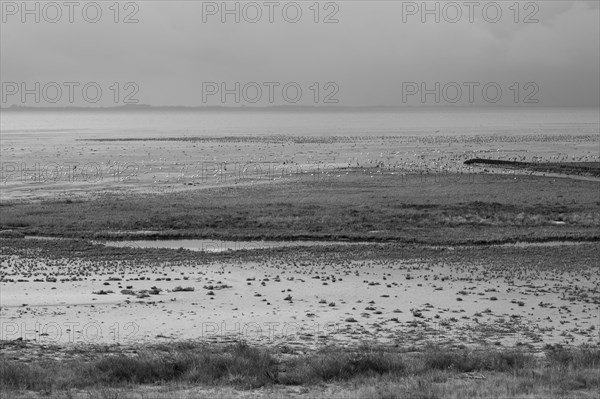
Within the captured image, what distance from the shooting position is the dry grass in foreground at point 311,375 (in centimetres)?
1362

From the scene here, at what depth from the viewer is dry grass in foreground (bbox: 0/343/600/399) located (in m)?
13.6

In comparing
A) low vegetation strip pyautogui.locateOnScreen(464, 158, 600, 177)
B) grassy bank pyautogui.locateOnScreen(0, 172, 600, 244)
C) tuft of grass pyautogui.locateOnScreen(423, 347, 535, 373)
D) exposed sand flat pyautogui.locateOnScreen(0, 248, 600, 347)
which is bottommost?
exposed sand flat pyautogui.locateOnScreen(0, 248, 600, 347)

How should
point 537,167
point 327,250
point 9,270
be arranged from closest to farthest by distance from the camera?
point 9,270, point 327,250, point 537,167

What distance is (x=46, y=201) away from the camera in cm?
5619

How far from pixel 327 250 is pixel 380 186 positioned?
29.6 metres

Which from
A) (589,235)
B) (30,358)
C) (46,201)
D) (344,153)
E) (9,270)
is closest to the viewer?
(30,358)

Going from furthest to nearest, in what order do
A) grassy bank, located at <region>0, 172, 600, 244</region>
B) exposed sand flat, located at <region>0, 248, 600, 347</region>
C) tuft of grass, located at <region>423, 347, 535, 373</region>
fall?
grassy bank, located at <region>0, 172, 600, 244</region> → exposed sand flat, located at <region>0, 248, 600, 347</region> → tuft of grass, located at <region>423, 347, 535, 373</region>

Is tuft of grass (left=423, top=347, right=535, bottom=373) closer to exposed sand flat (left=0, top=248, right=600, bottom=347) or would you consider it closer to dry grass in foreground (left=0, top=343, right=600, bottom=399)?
dry grass in foreground (left=0, top=343, right=600, bottom=399)

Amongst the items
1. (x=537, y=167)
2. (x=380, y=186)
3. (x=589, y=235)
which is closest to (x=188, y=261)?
(x=589, y=235)

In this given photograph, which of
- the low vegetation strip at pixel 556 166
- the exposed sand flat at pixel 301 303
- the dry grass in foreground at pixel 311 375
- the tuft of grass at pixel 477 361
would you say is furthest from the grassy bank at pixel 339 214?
the dry grass in foreground at pixel 311 375

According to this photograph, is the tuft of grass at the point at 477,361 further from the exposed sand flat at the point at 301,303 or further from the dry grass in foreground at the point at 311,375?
the exposed sand flat at the point at 301,303

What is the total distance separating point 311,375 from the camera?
1523 cm

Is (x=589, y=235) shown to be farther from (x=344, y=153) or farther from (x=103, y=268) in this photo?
(x=344, y=153)

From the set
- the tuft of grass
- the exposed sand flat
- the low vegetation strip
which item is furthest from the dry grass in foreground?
the low vegetation strip
